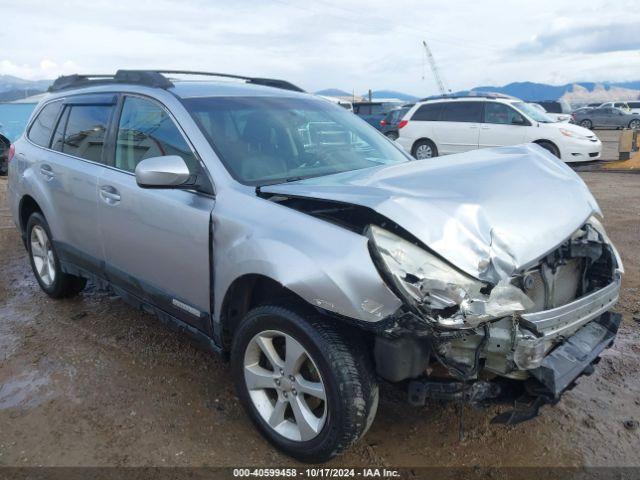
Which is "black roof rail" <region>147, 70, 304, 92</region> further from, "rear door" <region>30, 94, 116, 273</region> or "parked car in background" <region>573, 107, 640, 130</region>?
"parked car in background" <region>573, 107, 640, 130</region>

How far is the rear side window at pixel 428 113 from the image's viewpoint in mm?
14184

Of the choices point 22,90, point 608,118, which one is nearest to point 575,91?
point 608,118

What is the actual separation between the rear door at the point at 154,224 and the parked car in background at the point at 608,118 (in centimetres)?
3167

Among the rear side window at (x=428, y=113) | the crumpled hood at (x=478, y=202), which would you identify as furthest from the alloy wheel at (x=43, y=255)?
the rear side window at (x=428, y=113)

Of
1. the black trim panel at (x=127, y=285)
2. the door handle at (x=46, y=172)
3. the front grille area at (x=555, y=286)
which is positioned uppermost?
the door handle at (x=46, y=172)

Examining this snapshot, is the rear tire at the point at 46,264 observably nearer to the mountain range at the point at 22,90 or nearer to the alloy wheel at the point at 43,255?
the alloy wheel at the point at 43,255

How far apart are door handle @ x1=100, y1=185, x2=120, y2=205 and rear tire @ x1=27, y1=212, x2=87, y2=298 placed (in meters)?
1.17

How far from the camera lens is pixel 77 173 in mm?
3801

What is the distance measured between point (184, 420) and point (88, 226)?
64.0 inches

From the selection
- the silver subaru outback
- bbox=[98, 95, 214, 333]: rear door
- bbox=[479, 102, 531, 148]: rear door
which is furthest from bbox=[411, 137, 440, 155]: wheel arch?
bbox=[98, 95, 214, 333]: rear door

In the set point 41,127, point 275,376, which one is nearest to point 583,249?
point 275,376

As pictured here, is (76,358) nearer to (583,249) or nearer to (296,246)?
(296,246)

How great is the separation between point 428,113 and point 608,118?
2120cm

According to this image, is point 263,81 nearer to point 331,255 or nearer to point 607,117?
point 331,255
